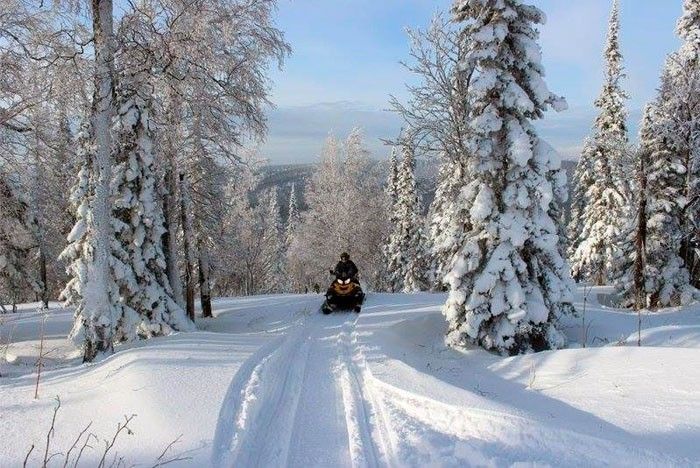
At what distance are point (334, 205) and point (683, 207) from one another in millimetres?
19501

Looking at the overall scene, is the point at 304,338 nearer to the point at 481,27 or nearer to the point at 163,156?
the point at 163,156

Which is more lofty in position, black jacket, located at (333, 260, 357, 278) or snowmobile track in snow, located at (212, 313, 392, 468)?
black jacket, located at (333, 260, 357, 278)

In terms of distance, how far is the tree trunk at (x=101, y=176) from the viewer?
816 centimetres

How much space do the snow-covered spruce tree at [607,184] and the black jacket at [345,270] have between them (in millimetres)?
16235

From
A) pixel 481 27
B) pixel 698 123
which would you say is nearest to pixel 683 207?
pixel 698 123

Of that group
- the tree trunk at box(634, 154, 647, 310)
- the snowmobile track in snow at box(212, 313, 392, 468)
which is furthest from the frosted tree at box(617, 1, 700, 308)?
the snowmobile track in snow at box(212, 313, 392, 468)

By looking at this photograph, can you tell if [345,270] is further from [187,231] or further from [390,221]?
[390,221]

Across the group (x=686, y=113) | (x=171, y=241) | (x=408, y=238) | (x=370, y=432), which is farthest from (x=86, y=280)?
(x=408, y=238)

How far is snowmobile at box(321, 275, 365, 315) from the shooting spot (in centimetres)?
1553

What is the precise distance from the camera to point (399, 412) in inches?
230

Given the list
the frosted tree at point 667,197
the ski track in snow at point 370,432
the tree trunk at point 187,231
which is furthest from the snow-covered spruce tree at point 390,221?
the ski track in snow at point 370,432

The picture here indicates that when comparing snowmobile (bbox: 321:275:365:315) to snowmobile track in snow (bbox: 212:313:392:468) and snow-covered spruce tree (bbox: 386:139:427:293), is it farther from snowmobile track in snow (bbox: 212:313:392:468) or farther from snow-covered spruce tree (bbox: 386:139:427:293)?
snow-covered spruce tree (bbox: 386:139:427:293)

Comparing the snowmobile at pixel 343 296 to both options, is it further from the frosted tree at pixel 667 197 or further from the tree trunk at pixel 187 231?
the frosted tree at pixel 667 197

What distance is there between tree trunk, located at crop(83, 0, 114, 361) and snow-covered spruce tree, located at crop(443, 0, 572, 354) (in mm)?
7492
